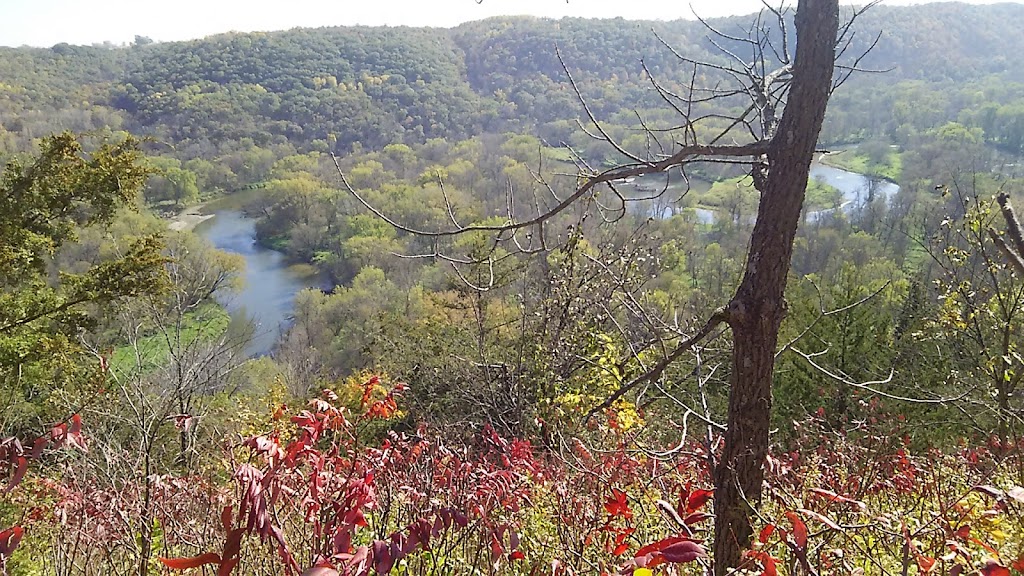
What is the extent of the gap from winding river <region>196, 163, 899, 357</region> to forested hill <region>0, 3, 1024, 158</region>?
357 inches

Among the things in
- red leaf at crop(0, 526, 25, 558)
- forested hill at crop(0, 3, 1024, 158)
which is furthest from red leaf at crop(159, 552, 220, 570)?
forested hill at crop(0, 3, 1024, 158)

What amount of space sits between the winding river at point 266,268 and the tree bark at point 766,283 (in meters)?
23.0

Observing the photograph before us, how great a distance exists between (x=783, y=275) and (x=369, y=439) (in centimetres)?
944

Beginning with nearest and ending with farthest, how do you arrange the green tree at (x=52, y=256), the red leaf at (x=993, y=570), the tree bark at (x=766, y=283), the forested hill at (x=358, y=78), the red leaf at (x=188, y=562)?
the red leaf at (x=188, y=562) < the red leaf at (x=993, y=570) < the tree bark at (x=766, y=283) < the green tree at (x=52, y=256) < the forested hill at (x=358, y=78)

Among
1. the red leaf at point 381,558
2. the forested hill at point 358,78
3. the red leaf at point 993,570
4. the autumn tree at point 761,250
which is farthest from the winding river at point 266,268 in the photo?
the red leaf at point 993,570

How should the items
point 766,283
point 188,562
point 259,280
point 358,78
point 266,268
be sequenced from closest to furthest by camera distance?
point 188,562 → point 766,283 → point 259,280 → point 266,268 → point 358,78

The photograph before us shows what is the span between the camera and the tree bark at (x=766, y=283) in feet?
5.08

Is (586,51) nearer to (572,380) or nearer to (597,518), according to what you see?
(572,380)

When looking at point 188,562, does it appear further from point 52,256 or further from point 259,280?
point 259,280

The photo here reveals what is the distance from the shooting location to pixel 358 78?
252 feet

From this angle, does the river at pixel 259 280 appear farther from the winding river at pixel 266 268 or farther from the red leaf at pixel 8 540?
the red leaf at pixel 8 540

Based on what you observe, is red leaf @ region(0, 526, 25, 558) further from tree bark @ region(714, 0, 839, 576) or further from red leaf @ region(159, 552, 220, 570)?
tree bark @ region(714, 0, 839, 576)

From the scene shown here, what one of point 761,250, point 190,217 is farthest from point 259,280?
point 761,250

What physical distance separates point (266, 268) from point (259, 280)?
255 cm
